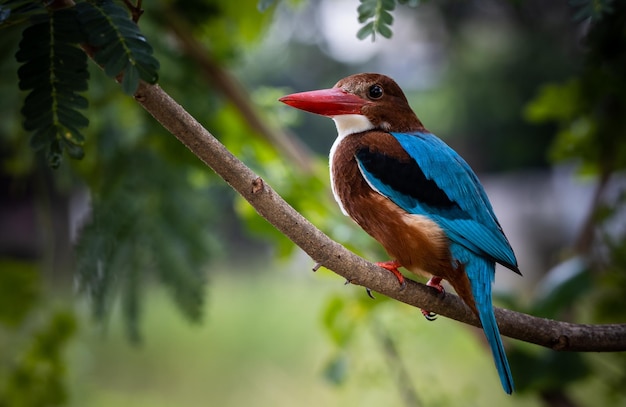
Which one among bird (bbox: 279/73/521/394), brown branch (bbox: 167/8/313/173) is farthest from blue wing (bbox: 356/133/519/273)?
brown branch (bbox: 167/8/313/173)

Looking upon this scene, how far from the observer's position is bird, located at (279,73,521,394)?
86 cm

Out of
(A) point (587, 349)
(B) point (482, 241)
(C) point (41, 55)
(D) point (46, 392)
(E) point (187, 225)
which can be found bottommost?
(D) point (46, 392)

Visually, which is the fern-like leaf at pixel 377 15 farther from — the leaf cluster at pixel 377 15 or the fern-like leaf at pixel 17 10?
the fern-like leaf at pixel 17 10

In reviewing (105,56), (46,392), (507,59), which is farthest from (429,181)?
(507,59)

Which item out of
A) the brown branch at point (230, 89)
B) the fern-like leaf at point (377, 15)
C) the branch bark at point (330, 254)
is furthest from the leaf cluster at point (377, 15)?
the brown branch at point (230, 89)

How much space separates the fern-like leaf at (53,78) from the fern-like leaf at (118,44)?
0.02 metres

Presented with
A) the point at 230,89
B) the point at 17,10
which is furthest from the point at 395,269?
the point at 230,89

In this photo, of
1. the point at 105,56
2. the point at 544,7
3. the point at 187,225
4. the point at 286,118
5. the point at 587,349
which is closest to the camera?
the point at 105,56

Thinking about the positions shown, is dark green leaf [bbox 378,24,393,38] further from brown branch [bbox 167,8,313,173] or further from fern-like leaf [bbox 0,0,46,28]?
brown branch [bbox 167,8,313,173]

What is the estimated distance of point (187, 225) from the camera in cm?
150

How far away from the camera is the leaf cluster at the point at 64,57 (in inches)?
26.2

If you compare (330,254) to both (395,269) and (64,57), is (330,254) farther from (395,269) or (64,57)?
(64,57)

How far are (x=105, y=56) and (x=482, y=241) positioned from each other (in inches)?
20.3

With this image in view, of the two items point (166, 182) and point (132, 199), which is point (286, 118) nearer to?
point (166, 182)
